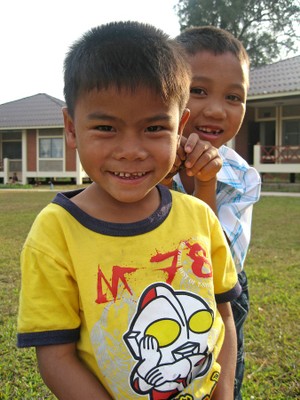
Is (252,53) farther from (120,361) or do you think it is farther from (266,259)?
(120,361)

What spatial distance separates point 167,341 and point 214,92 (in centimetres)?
95

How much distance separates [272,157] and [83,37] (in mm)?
18615

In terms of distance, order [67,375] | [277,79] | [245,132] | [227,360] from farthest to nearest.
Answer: [245,132] < [277,79] < [227,360] < [67,375]

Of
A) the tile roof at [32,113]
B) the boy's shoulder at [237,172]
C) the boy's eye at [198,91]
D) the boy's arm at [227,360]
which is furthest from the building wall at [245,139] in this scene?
the boy's arm at [227,360]

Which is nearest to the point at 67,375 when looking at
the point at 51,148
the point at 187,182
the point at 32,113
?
the point at 187,182

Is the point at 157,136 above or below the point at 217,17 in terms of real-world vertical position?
below

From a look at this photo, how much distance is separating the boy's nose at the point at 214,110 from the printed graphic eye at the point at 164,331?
2.67 ft

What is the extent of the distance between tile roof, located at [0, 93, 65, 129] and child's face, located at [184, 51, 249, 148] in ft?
80.4

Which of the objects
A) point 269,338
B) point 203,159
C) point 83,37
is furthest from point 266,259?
point 83,37

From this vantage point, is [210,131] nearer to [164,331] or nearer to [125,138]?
[125,138]

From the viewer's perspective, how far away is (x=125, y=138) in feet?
4.19

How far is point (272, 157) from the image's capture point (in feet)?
63.0

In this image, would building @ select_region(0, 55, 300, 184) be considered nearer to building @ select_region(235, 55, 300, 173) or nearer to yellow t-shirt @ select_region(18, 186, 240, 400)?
building @ select_region(235, 55, 300, 173)

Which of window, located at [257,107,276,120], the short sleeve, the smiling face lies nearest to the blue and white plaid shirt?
the smiling face
